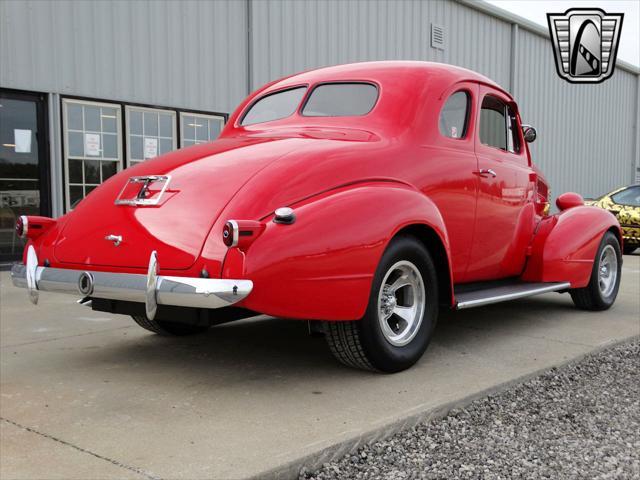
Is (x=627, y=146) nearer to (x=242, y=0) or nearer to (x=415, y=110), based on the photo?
(x=242, y=0)

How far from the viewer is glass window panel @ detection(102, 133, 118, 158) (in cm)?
980

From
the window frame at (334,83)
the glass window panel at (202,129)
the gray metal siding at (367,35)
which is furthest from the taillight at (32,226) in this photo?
the gray metal siding at (367,35)

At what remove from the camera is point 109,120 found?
32.1ft

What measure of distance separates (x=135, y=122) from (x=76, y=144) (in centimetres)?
100

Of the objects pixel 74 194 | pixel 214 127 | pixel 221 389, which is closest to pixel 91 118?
pixel 74 194

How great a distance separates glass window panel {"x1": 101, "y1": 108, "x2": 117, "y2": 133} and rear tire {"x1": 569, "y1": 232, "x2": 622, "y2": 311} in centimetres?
705

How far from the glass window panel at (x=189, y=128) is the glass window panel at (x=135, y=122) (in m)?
0.81

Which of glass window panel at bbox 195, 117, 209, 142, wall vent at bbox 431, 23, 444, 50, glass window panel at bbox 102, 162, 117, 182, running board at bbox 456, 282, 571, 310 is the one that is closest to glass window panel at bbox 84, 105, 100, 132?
glass window panel at bbox 102, 162, 117, 182

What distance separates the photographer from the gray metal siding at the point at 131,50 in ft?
28.6

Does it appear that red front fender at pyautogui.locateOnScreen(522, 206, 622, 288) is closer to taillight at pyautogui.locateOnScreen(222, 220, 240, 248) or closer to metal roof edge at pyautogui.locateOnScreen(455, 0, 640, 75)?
taillight at pyautogui.locateOnScreen(222, 220, 240, 248)

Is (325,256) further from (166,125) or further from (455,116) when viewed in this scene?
(166,125)

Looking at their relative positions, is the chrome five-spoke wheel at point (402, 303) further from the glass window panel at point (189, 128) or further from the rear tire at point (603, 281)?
the glass window panel at point (189, 128)

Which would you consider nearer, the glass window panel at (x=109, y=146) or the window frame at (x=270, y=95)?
the window frame at (x=270, y=95)

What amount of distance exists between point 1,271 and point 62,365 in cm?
553
